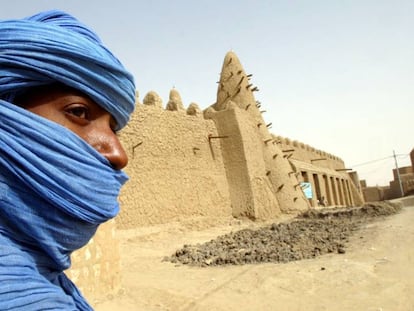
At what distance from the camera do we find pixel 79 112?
2.78 feet

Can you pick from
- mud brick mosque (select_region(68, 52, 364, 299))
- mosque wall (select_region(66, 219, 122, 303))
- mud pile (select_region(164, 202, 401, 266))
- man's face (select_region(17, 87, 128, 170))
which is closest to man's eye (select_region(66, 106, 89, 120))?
man's face (select_region(17, 87, 128, 170))

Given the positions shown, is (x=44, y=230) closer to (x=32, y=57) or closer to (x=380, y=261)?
(x=32, y=57)

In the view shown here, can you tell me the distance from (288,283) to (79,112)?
Answer: 4886mm

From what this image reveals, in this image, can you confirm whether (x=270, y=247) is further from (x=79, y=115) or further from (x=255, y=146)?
(x=255, y=146)

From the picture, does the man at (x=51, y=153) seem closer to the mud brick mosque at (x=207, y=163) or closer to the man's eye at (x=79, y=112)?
the man's eye at (x=79, y=112)

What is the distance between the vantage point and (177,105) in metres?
15.5

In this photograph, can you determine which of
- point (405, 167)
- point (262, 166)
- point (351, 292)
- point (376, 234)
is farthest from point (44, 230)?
point (405, 167)

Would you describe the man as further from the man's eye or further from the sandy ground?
the sandy ground

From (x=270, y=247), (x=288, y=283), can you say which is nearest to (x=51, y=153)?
(x=288, y=283)

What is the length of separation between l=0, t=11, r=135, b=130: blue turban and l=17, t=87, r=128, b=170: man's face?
21mm

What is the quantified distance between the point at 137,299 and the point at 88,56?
13.5 feet

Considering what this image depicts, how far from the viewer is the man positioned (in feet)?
2.37

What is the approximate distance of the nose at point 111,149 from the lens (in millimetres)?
866

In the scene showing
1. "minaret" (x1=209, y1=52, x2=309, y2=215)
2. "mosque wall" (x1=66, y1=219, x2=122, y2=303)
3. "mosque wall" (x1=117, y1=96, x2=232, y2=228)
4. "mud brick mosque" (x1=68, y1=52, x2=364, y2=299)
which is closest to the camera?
"mosque wall" (x1=66, y1=219, x2=122, y2=303)
